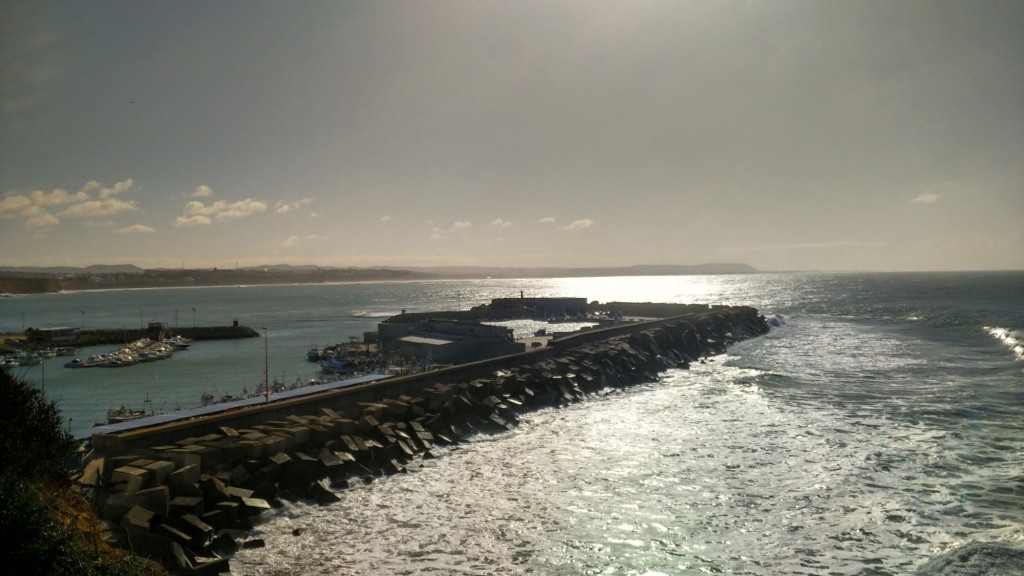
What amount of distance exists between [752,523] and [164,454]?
37.0 feet

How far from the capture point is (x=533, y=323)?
205ft

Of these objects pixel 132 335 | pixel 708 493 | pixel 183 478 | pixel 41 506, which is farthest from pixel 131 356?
pixel 708 493

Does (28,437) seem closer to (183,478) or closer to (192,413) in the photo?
(183,478)

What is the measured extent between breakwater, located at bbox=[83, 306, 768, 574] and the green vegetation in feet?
1.89

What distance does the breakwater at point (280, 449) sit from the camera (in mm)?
9805

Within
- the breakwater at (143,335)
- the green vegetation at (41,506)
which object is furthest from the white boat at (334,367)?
the breakwater at (143,335)

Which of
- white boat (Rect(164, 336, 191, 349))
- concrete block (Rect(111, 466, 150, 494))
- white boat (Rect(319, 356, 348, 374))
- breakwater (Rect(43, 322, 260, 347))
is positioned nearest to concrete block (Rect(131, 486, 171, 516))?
concrete block (Rect(111, 466, 150, 494))

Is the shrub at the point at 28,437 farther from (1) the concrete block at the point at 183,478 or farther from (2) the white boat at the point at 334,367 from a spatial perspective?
(2) the white boat at the point at 334,367

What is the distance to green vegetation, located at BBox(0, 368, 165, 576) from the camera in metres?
6.12

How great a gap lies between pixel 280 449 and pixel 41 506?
650 centimetres

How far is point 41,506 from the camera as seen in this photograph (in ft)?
22.5

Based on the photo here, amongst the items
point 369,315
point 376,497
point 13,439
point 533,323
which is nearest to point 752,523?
point 376,497

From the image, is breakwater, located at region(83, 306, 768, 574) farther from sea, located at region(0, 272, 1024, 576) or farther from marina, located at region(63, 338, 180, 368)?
marina, located at region(63, 338, 180, 368)

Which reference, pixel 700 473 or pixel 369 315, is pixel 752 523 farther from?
pixel 369 315
